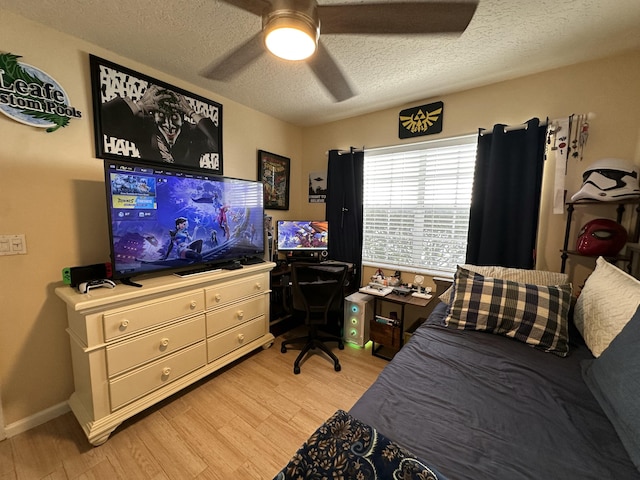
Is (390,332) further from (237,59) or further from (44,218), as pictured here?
(44,218)

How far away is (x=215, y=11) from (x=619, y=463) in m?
2.52

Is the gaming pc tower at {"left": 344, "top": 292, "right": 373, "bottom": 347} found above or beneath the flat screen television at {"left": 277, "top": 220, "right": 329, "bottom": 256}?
beneath

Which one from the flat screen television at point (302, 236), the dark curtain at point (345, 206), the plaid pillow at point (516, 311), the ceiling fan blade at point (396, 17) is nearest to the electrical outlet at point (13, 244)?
the flat screen television at point (302, 236)

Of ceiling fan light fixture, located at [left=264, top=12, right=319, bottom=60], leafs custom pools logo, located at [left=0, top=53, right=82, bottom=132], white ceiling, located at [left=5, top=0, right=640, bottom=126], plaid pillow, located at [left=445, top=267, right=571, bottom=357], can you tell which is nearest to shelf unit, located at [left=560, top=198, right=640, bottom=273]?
plaid pillow, located at [left=445, top=267, right=571, bottom=357]

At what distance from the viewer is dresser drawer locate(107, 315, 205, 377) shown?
1.56m

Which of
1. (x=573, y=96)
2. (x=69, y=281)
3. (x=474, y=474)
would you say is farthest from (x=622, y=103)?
(x=69, y=281)

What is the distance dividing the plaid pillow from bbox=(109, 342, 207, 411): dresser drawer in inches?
72.1

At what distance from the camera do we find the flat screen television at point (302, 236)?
10.0 feet

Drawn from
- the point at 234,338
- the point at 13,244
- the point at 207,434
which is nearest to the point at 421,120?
the point at 234,338

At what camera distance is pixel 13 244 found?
156 centimetres

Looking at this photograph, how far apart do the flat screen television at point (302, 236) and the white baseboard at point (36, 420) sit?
209cm

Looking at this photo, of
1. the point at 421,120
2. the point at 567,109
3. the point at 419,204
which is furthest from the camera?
the point at 419,204

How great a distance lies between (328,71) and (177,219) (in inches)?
59.4

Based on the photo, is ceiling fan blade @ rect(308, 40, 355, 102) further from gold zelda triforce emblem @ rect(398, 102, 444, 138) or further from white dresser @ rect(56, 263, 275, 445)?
white dresser @ rect(56, 263, 275, 445)
